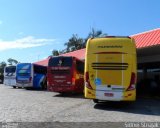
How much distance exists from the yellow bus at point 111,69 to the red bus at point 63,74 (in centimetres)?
754

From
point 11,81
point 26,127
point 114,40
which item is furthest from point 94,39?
point 11,81

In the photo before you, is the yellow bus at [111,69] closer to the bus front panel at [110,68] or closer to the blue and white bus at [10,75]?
the bus front panel at [110,68]

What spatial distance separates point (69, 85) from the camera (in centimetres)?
2514

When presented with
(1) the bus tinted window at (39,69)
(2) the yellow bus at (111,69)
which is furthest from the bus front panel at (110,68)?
(1) the bus tinted window at (39,69)

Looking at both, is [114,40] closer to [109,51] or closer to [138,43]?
[109,51]

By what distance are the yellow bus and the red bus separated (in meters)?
7.54

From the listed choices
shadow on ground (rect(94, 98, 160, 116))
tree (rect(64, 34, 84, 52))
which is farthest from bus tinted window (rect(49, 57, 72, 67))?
tree (rect(64, 34, 84, 52))

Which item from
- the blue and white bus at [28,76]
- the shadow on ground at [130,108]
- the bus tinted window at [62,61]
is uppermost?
the bus tinted window at [62,61]

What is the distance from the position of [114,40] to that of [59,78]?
8.78m

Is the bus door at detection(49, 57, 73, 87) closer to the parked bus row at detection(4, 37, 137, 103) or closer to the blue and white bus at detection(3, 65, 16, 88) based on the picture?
the parked bus row at detection(4, 37, 137, 103)

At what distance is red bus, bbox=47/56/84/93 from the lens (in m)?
25.0

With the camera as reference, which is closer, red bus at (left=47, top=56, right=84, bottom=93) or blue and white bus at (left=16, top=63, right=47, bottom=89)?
red bus at (left=47, top=56, right=84, bottom=93)

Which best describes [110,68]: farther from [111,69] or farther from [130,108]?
[130,108]

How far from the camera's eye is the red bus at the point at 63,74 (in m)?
25.0
